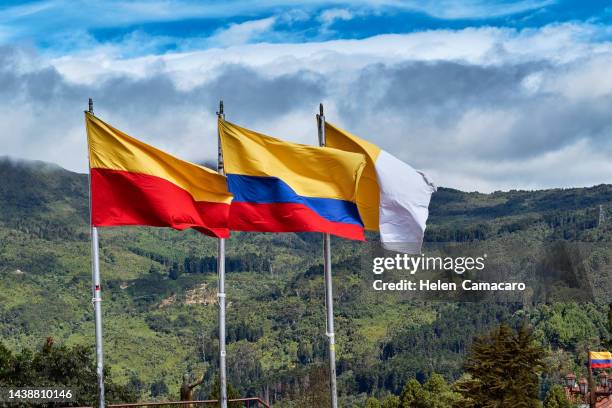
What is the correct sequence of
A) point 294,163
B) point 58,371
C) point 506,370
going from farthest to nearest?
point 58,371 → point 506,370 → point 294,163

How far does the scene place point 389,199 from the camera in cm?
2345

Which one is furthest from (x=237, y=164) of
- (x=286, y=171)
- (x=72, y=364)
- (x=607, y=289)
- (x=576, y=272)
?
(x=607, y=289)

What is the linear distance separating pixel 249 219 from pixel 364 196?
252cm

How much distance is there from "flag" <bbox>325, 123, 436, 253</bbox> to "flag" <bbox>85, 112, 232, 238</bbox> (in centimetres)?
284

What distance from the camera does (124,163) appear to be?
72.2ft

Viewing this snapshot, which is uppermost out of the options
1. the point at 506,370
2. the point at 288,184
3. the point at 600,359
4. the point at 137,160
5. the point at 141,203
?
the point at 137,160

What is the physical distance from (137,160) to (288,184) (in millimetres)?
2962

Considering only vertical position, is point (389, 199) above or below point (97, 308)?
above

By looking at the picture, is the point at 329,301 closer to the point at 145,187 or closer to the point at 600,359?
the point at 145,187

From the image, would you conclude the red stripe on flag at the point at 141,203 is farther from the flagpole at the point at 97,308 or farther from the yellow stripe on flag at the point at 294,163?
the yellow stripe on flag at the point at 294,163

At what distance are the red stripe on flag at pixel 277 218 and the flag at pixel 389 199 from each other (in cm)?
81

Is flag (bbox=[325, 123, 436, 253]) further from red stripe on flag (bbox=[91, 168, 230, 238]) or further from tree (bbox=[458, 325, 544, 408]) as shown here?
tree (bbox=[458, 325, 544, 408])

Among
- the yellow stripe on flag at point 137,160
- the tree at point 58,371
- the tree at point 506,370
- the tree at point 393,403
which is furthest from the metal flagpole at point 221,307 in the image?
the tree at point 393,403

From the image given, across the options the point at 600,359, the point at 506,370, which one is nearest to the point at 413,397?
the point at 600,359
